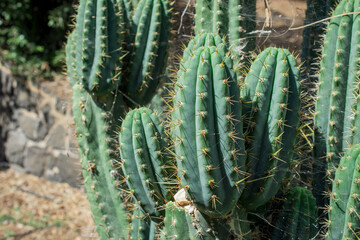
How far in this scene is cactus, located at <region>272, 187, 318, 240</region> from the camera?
6.82ft

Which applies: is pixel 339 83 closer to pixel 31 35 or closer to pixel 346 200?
pixel 346 200

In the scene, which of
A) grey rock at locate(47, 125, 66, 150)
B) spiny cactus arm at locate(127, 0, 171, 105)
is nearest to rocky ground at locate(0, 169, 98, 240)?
grey rock at locate(47, 125, 66, 150)

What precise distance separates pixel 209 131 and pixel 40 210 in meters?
4.14

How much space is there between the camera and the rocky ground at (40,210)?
4785 mm

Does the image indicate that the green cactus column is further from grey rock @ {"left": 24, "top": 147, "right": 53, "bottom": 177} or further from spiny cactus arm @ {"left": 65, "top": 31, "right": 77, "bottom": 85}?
grey rock @ {"left": 24, "top": 147, "right": 53, "bottom": 177}

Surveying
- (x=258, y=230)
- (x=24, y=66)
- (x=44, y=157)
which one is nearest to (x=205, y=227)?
(x=258, y=230)

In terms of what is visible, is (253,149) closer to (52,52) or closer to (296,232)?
(296,232)

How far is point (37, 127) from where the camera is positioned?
6.15 m

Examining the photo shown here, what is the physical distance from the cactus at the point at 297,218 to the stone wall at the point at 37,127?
3.72 m

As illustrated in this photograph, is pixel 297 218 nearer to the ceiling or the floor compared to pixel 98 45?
nearer to the floor

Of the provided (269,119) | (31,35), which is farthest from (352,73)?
(31,35)

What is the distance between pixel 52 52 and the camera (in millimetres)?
6586

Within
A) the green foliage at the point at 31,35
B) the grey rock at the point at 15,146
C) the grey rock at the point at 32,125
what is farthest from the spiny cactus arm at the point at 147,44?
the grey rock at the point at 15,146

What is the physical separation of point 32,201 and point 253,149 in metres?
4.31
